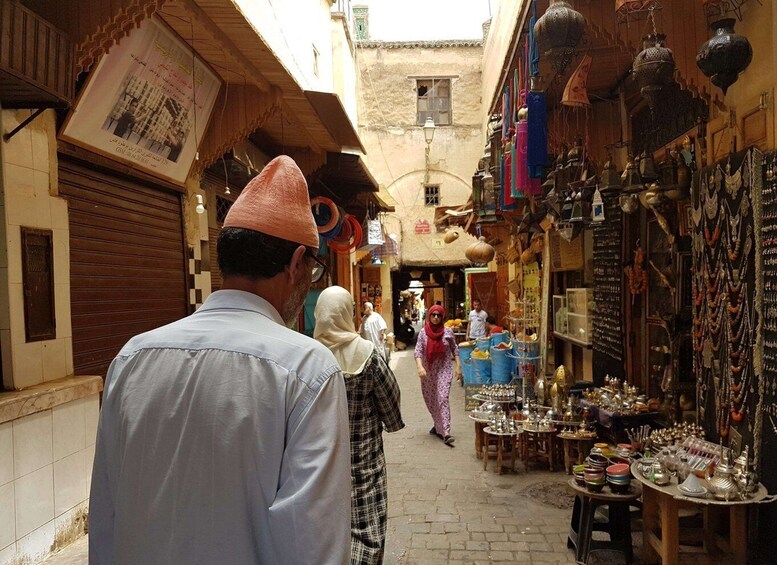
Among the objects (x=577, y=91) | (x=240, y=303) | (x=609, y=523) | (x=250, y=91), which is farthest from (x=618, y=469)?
(x=250, y=91)

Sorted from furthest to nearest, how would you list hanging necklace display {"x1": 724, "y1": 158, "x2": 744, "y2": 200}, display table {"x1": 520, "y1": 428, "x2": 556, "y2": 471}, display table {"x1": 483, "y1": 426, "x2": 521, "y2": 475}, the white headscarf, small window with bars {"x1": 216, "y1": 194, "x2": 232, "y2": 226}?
small window with bars {"x1": 216, "y1": 194, "x2": 232, "y2": 226}
display table {"x1": 520, "y1": 428, "x2": 556, "y2": 471}
display table {"x1": 483, "y1": 426, "x2": 521, "y2": 475}
hanging necklace display {"x1": 724, "y1": 158, "x2": 744, "y2": 200}
the white headscarf

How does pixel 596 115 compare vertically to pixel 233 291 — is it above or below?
above

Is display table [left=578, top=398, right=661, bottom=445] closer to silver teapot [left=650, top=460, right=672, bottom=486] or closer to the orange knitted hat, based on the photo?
silver teapot [left=650, top=460, right=672, bottom=486]

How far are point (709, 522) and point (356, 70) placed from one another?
65.1ft

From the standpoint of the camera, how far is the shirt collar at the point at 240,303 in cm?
154

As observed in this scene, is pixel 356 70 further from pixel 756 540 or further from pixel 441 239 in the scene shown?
pixel 756 540

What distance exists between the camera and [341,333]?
3.65 m

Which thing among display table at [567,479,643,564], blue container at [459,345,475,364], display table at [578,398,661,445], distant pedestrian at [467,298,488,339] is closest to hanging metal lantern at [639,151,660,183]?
display table at [578,398,661,445]

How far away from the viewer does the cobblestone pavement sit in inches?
182

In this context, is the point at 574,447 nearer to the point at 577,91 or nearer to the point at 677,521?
the point at 677,521

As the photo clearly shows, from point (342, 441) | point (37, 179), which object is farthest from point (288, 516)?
point (37, 179)

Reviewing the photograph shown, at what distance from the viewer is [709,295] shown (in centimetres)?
450

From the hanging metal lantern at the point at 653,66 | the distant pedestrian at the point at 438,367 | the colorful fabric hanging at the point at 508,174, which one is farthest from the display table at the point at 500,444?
the hanging metal lantern at the point at 653,66

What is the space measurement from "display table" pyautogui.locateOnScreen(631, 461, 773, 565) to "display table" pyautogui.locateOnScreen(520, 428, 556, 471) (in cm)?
231
